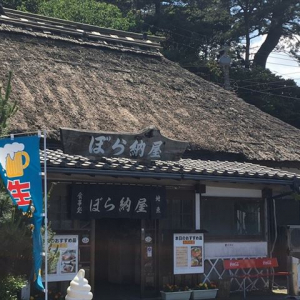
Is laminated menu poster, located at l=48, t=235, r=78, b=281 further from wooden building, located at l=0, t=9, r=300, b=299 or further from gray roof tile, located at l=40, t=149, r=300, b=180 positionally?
gray roof tile, located at l=40, t=149, r=300, b=180

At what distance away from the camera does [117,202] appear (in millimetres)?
12031

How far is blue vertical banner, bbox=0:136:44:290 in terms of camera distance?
7730 mm

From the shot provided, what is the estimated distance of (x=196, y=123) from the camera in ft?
50.6

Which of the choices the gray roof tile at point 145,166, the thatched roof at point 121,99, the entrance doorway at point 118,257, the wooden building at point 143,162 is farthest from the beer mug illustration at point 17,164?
the entrance doorway at point 118,257

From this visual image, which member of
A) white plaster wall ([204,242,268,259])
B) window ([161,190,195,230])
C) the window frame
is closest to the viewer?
window ([161,190,195,230])

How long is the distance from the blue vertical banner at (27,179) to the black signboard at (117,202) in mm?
3727

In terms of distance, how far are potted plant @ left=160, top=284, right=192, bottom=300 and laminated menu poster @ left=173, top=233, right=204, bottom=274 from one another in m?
0.35

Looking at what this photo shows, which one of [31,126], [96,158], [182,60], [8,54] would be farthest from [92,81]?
[182,60]

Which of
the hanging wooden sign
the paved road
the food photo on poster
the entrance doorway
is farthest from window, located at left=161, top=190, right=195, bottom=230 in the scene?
the paved road

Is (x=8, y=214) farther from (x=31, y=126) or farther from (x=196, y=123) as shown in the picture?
(x=196, y=123)

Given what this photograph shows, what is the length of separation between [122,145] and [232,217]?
3.52 metres

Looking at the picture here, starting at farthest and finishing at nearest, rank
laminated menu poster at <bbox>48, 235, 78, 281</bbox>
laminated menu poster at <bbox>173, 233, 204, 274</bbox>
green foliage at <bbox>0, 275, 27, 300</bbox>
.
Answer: laminated menu poster at <bbox>173, 233, 204, 274</bbox>, laminated menu poster at <bbox>48, 235, 78, 281</bbox>, green foliage at <bbox>0, 275, 27, 300</bbox>

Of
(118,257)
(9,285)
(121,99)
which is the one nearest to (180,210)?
(118,257)

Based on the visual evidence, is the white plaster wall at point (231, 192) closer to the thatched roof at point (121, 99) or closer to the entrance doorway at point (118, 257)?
the thatched roof at point (121, 99)
